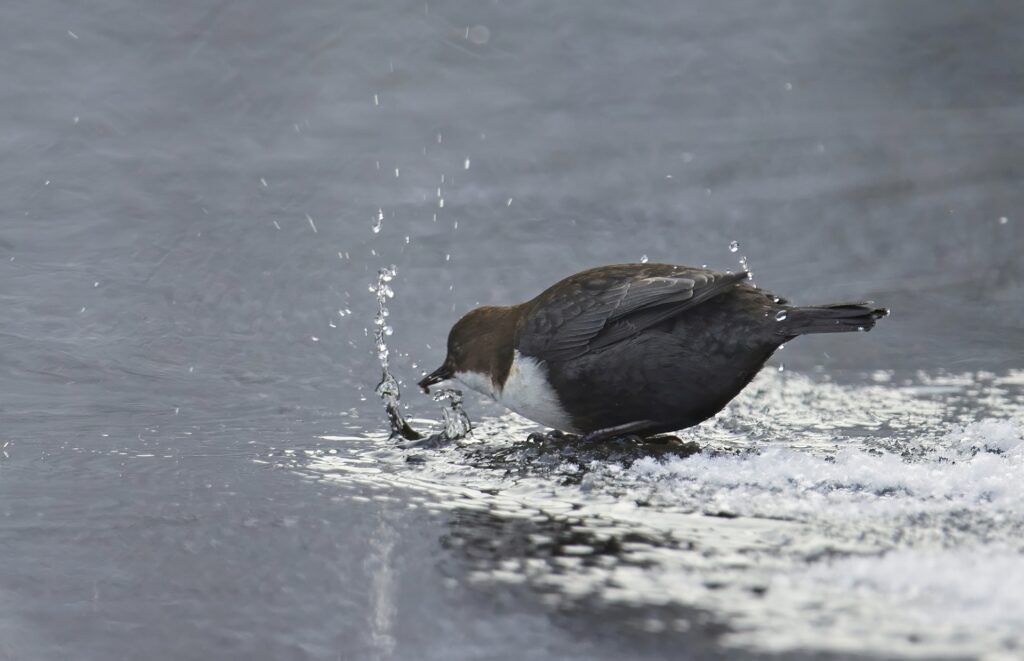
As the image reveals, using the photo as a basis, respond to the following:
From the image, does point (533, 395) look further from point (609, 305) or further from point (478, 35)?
point (478, 35)

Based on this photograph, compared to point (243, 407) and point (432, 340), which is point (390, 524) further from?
point (432, 340)

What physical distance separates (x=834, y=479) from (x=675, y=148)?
435 cm

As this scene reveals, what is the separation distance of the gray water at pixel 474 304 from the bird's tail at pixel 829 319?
1.29ft

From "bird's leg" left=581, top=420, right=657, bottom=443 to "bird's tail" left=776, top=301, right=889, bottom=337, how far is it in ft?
1.76

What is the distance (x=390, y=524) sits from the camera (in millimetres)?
3373

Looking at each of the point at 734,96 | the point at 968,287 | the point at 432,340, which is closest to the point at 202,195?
the point at 432,340

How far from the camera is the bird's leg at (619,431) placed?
417 centimetres

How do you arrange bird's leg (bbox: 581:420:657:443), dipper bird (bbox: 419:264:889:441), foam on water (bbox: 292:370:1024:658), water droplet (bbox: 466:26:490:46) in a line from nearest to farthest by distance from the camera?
foam on water (bbox: 292:370:1024:658) → dipper bird (bbox: 419:264:889:441) → bird's leg (bbox: 581:420:657:443) → water droplet (bbox: 466:26:490:46)

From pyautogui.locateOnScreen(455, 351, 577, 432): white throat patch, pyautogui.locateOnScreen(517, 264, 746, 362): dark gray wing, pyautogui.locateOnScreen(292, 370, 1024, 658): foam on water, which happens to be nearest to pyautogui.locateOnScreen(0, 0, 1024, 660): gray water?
pyautogui.locateOnScreen(292, 370, 1024, 658): foam on water

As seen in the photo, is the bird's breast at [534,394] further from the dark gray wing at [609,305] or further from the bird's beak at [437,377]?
the bird's beak at [437,377]

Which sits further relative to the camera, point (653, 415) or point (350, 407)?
point (350, 407)

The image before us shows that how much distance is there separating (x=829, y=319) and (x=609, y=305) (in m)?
0.71

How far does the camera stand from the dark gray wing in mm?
4062

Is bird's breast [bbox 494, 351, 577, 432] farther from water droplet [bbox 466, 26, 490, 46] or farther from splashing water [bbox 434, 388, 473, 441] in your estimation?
water droplet [bbox 466, 26, 490, 46]
